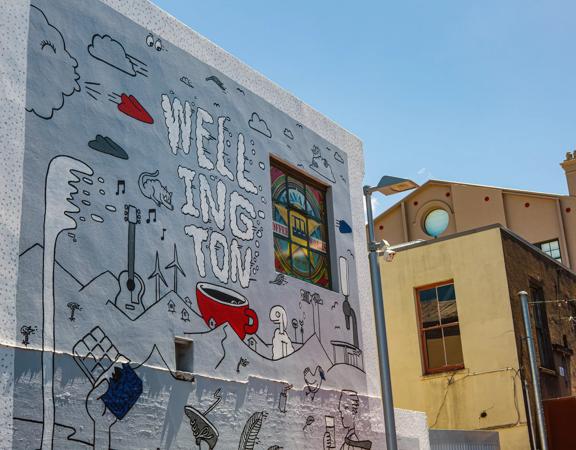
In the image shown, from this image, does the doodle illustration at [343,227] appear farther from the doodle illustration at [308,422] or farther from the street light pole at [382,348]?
the doodle illustration at [308,422]

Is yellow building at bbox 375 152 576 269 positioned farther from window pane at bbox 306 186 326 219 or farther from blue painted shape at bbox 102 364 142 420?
blue painted shape at bbox 102 364 142 420

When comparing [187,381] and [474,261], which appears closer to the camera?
[187,381]

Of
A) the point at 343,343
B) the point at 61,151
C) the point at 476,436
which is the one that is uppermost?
the point at 61,151

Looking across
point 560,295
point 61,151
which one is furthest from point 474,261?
point 61,151

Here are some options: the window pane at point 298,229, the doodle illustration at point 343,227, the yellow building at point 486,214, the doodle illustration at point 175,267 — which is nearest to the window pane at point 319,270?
the window pane at point 298,229

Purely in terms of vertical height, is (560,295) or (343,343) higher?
(560,295)

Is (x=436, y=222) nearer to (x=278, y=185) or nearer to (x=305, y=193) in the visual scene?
(x=305, y=193)

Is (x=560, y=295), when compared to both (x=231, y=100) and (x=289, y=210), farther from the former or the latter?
(x=231, y=100)

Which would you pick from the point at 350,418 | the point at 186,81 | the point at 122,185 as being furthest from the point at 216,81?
the point at 350,418

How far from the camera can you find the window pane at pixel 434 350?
1908cm

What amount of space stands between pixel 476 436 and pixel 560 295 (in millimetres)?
5821

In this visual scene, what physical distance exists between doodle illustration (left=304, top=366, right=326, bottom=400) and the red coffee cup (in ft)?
4.01

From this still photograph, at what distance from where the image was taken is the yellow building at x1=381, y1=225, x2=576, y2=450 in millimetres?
18031

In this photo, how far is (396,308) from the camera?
1972cm
